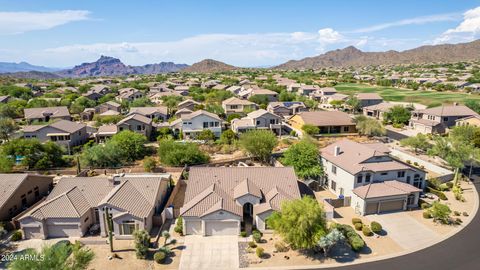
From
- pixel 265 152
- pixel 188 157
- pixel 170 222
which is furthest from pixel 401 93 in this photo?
pixel 170 222

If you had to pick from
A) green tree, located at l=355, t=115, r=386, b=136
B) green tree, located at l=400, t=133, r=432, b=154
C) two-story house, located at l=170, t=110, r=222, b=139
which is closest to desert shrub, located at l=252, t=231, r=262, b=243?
two-story house, located at l=170, t=110, r=222, b=139

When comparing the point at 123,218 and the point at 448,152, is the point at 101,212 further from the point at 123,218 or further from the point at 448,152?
the point at 448,152

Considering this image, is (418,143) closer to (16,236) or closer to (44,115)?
(16,236)

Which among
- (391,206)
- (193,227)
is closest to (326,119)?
(391,206)

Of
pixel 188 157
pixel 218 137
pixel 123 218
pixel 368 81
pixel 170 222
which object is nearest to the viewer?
pixel 123 218

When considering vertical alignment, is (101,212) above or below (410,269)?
above

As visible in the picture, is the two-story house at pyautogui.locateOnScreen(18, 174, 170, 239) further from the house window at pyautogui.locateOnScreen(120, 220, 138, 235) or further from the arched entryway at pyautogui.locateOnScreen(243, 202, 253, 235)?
the arched entryway at pyautogui.locateOnScreen(243, 202, 253, 235)
